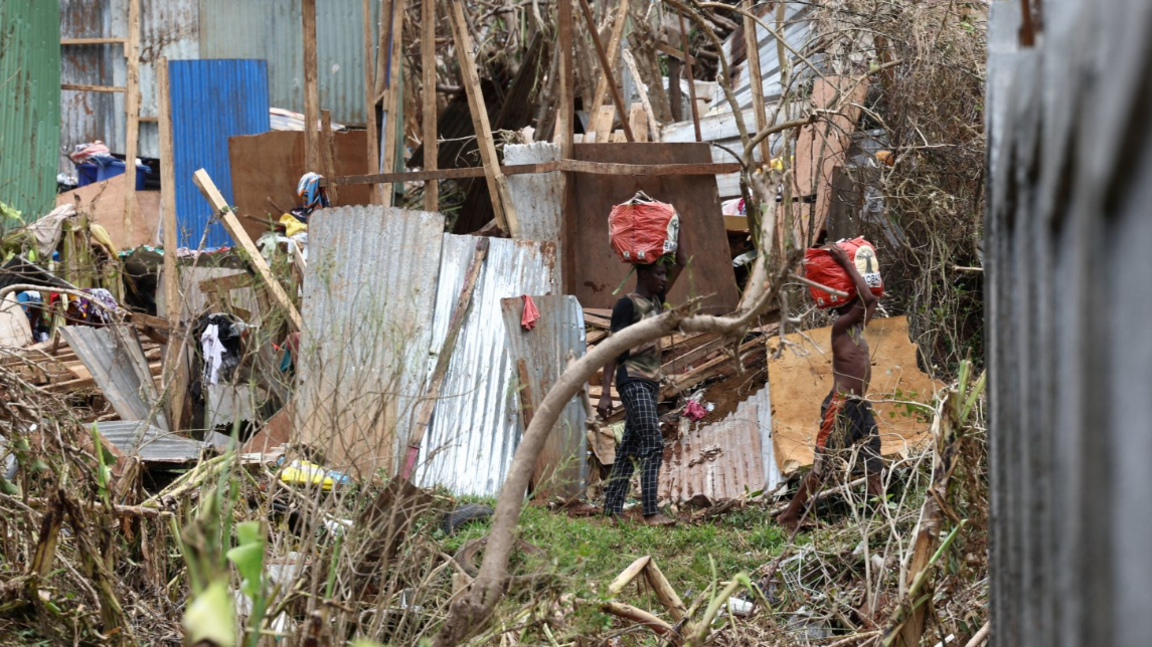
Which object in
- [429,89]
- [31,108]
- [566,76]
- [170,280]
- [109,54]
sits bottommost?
[170,280]

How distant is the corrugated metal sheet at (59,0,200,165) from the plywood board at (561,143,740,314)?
990 centimetres

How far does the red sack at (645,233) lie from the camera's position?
22.7ft

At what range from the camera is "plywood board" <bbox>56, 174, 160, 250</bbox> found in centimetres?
1435

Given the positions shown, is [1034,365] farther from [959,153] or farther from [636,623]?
[959,153]

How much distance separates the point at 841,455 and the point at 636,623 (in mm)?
2311

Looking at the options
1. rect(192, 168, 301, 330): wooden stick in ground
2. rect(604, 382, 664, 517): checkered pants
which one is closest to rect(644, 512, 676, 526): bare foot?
rect(604, 382, 664, 517): checkered pants

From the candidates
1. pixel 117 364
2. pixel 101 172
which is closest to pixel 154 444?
pixel 117 364

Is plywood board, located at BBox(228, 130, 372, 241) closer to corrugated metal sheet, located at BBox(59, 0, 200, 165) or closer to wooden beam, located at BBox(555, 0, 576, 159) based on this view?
corrugated metal sheet, located at BBox(59, 0, 200, 165)

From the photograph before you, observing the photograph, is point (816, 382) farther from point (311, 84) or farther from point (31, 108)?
point (31, 108)

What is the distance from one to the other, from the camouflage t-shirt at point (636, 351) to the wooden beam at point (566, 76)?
2.69m

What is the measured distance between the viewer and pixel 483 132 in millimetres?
9164

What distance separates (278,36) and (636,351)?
1229 centimetres

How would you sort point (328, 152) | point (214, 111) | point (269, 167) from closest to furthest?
point (328, 152)
point (269, 167)
point (214, 111)

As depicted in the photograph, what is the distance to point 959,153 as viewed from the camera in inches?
328
